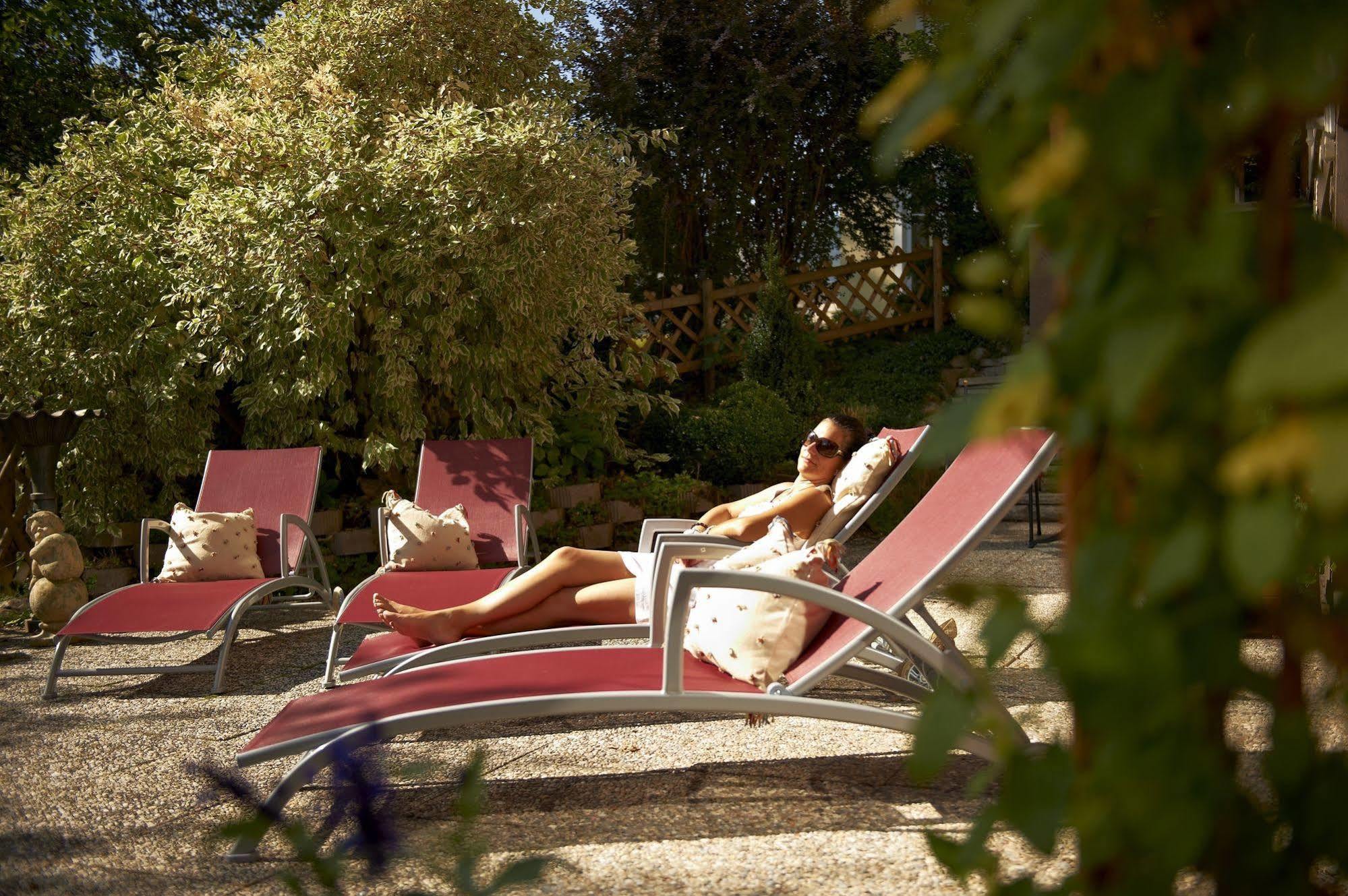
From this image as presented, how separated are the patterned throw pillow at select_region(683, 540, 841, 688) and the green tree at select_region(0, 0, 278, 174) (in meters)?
9.83

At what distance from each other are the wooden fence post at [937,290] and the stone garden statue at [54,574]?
9867 millimetres

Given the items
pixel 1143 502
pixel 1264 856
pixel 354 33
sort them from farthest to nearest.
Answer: pixel 354 33 < pixel 1264 856 < pixel 1143 502

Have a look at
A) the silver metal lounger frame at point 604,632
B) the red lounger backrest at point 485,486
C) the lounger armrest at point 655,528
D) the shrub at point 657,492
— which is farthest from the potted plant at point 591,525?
the silver metal lounger frame at point 604,632

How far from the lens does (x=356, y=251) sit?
6.20 metres

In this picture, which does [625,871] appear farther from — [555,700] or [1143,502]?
[1143,502]

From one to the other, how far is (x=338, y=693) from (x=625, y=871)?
947mm

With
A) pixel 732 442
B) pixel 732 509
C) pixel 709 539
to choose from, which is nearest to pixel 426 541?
pixel 732 509

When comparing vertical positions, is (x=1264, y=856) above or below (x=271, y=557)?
above

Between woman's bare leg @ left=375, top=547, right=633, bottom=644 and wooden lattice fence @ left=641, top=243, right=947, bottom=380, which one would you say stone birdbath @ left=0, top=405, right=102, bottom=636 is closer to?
woman's bare leg @ left=375, top=547, right=633, bottom=644

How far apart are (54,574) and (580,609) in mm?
2680

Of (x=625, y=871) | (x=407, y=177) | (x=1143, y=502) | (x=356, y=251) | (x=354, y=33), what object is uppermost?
(x=354, y=33)

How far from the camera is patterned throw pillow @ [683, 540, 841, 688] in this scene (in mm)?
2742

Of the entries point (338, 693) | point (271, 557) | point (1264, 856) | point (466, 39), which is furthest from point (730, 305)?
point (1264, 856)

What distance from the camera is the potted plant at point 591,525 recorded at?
23.9 ft
